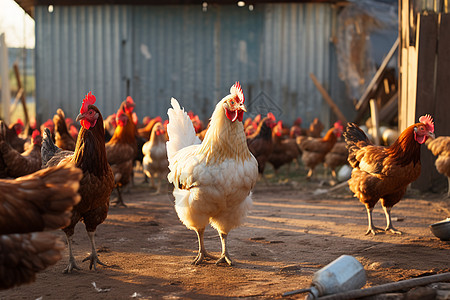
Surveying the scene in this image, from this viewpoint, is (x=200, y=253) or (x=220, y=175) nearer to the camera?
Answer: (x=220, y=175)

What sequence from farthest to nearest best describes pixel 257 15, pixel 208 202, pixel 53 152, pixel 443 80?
1. pixel 257 15
2. pixel 443 80
3. pixel 53 152
4. pixel 208 202

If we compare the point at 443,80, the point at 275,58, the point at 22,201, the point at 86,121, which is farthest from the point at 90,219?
the point at 275,58

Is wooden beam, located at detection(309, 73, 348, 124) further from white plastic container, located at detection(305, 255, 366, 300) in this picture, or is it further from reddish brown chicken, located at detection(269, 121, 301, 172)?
white plastic container, located at detection(305, 255, 366, 300)

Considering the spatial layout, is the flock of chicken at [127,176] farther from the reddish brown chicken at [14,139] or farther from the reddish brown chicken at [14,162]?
the reddish brown chicken at [14,139]

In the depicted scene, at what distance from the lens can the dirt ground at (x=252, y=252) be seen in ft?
14.7

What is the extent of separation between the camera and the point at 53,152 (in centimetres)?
588

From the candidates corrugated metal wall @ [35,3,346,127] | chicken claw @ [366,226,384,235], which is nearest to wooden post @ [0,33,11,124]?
corrugated metal wall @ [35,3,346,127]

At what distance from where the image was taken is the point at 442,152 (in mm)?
8430

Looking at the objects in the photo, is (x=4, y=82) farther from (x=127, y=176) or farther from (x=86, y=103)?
(x=86, y=103)

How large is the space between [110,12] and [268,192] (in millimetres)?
7906

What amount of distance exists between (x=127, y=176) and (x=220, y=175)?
160 inches

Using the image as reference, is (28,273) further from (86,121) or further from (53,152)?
(53,152)

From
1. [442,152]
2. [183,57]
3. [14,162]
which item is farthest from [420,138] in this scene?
[183,57]

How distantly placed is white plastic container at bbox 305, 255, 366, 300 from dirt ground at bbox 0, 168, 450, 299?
56 cm
